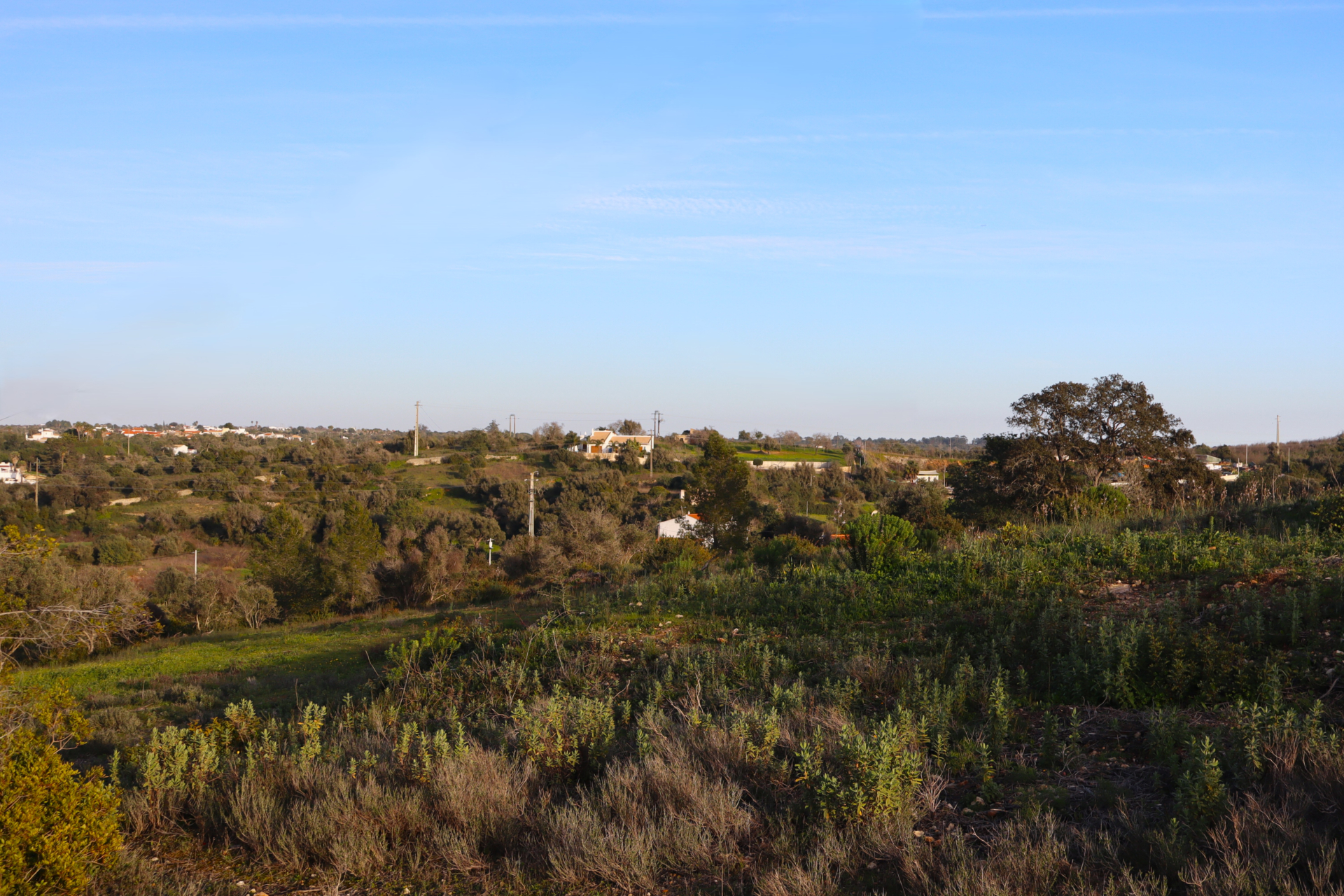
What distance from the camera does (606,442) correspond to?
85125 millimetres

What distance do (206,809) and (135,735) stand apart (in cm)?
405

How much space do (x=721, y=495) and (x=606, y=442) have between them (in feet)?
173

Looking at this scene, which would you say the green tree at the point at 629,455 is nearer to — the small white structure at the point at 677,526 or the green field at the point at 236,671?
the small white structure at the point at 677,526

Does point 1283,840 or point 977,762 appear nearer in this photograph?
point 1283,840

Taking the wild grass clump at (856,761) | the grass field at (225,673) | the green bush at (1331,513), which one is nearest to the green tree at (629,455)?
the grass field at (225,673)

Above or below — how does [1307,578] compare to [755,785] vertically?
above

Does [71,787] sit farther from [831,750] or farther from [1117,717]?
[1117,717]

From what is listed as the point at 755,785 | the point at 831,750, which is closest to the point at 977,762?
the point at 831,750

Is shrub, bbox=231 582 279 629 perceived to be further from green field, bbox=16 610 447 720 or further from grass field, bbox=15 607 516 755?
grass field, bbox=15 607 516 755

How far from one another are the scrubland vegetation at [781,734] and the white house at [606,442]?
6445cm

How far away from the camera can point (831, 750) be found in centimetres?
450

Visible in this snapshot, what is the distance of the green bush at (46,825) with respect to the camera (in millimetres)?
3385

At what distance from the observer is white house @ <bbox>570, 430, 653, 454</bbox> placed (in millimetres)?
77938

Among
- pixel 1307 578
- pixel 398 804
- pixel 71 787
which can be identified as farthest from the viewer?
pixel 1307 578
